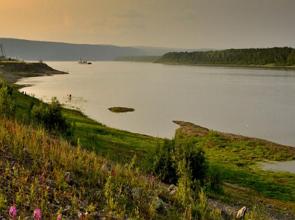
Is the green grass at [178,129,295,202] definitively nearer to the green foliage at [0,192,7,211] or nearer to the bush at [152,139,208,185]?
the bush at [152,139,208,185]

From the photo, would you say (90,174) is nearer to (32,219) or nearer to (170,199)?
(170,199)

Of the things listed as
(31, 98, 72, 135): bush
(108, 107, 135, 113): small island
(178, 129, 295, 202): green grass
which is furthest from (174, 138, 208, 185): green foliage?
(108, 107, 135, 113): small island

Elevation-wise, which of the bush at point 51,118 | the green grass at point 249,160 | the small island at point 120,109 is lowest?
the small island at point 120,109

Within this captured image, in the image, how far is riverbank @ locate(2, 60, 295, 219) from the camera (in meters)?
16.7

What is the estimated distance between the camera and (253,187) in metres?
22.1

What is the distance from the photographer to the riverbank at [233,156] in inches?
657

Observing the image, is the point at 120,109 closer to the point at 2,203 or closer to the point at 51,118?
the point at 51,118

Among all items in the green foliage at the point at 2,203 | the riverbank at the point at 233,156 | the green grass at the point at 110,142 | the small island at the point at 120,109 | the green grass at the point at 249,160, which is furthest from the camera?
the small island at the point at 120,109

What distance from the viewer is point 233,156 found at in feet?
108

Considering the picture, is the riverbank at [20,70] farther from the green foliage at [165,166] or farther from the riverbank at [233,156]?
the green foliage at [165,166]

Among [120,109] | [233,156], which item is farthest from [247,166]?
[120,109]

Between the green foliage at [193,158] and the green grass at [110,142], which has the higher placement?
the green foliage at [193,158]

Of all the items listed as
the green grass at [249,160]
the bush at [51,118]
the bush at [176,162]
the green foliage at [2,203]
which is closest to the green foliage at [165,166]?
the bush at [176,162]

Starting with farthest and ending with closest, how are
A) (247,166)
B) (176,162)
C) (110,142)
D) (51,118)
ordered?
(247,166), (110,142), (51,118), (176,162)
